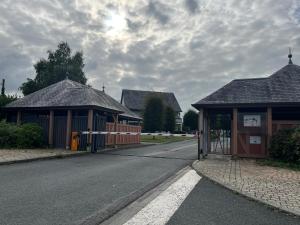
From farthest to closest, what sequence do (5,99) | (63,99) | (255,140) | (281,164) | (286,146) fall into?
1. (5,99)
2. (63,99)
3. (255,140)
4. (286,146)
5. (281,164)

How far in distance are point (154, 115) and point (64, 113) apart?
27304mm

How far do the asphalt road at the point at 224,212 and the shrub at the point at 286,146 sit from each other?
6762 millimetres

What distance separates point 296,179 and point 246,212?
4.39 metres

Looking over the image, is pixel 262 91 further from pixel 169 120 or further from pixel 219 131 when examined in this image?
pixel 169 120

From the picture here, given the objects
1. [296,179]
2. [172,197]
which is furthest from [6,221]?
[296,179]

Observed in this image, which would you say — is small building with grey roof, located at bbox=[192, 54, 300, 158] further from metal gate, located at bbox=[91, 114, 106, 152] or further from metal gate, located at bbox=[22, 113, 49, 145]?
metal gate, located at bbox=[22, 113, 49, 145]

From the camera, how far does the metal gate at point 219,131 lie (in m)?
16.3

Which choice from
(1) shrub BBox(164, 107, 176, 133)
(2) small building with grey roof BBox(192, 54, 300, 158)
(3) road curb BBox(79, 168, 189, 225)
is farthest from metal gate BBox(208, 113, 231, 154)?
(1) shrub BBox(164, 107, 176, 133)

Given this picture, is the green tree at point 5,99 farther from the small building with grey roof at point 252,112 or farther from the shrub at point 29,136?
the small building with grey roof at point 252,112

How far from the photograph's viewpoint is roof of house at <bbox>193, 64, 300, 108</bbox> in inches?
574

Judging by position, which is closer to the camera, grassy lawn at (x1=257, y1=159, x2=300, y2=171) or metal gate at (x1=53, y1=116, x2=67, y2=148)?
grassy lawn at (x1=257, y1=159, x2=300, y2=171)

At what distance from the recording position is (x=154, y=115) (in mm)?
45906

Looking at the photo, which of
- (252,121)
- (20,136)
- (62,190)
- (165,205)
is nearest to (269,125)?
(252,121)

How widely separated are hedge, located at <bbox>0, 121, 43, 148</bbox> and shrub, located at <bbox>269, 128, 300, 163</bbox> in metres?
12.8
